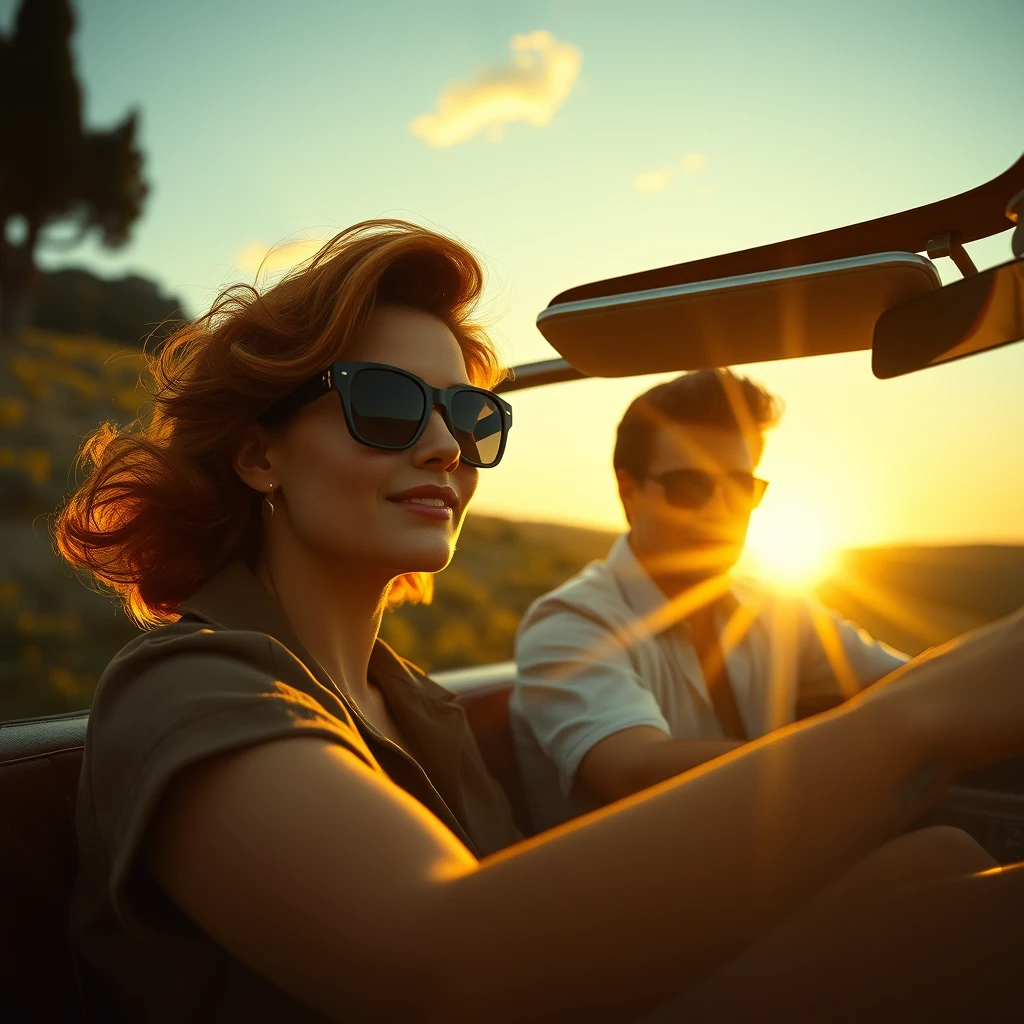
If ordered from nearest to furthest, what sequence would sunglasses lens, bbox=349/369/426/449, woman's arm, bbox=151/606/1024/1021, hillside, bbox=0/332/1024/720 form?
woman's arm, bbox=151/606/1024/1021 < sunglasses lens, bbox=349/369/426/449 < hillside, bbox=0/332/1024/720

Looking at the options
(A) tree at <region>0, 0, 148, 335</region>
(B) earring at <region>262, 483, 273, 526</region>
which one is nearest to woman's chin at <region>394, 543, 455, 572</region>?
(B) earring at <region>262, 483, 273, 526</region>

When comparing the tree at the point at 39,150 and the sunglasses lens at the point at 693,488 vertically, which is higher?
the tree at the point at 39,150

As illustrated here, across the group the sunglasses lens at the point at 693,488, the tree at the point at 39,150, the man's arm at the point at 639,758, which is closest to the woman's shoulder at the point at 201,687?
the man's arm at the point at 639,758

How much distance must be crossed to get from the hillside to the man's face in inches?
27.6

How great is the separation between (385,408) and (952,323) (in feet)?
2.90

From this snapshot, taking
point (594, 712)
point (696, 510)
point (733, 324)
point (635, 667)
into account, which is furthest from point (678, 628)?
point (733, 324)

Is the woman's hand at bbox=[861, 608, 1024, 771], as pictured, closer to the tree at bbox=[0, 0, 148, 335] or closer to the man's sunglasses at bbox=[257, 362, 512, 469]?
the man's sunglasses at bbox=[257, 362, 512, 469]

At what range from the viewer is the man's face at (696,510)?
2.64 metres

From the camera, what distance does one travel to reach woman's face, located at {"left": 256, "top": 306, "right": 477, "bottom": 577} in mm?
1531

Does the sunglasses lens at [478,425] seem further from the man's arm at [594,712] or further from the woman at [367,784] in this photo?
the man's arm at [594,712]

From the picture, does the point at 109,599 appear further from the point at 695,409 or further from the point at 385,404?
the point at 695,409

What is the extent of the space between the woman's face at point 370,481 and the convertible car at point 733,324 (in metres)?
0.34

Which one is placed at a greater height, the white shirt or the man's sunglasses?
the man's sunglasses

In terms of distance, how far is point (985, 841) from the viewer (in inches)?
85.4
